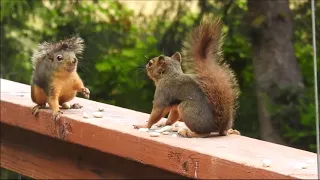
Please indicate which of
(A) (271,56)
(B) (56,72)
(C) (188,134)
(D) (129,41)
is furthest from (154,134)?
(D) (129,41)

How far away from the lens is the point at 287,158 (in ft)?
4.93

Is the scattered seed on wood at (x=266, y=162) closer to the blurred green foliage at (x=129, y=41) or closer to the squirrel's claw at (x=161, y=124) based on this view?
the squirrel's claw at (x=161, y=124)

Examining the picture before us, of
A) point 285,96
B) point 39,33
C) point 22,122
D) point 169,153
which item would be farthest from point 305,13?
point 169,153

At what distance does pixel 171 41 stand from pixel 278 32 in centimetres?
60

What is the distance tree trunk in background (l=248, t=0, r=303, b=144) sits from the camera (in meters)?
4.04

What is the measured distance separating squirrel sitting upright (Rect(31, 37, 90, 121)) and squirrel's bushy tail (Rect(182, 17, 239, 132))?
0.56m

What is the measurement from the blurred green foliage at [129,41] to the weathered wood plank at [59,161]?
1521 millimetres

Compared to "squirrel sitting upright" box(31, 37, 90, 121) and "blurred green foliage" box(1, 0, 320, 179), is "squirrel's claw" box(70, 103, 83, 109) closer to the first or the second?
"squirrel sitting upright" box(31, 37, 90, 121)

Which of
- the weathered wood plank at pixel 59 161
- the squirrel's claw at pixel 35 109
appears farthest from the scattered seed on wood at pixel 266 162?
the squirrel's claw at pixel 35 109

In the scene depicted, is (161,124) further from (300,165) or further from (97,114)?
(300,165)

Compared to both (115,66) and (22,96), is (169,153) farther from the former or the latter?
(115,66)

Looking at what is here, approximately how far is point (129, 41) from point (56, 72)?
7.45ft

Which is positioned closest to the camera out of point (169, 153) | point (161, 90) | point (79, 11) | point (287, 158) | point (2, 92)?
point (287, 158)

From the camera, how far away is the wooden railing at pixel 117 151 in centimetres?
147
